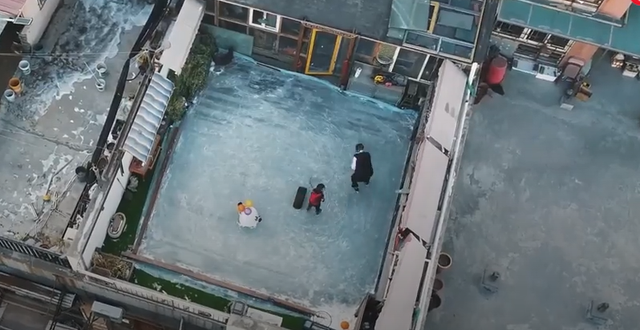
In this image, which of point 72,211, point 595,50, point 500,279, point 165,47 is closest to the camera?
point 72,211

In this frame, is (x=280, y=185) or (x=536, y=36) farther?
(x=536, y=36)

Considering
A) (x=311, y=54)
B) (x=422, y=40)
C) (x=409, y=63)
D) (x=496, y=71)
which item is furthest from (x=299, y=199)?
(x=496, y=71)

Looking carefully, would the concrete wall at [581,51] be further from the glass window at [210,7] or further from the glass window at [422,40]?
the glass window at [210,7]

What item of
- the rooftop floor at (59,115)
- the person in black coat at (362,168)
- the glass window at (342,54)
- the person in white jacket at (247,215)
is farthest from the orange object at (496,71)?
the rooftop floor at (59,115)

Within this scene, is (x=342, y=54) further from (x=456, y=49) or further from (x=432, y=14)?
(x=456, y=49)

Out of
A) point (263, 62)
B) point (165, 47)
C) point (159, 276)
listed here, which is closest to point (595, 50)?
point (263, 62)

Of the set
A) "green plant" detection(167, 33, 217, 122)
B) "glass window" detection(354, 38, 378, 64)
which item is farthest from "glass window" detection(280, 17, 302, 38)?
"green plant" detection(167, 33, 217, 122)

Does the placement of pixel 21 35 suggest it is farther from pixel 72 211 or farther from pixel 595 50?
pixel 595 50
